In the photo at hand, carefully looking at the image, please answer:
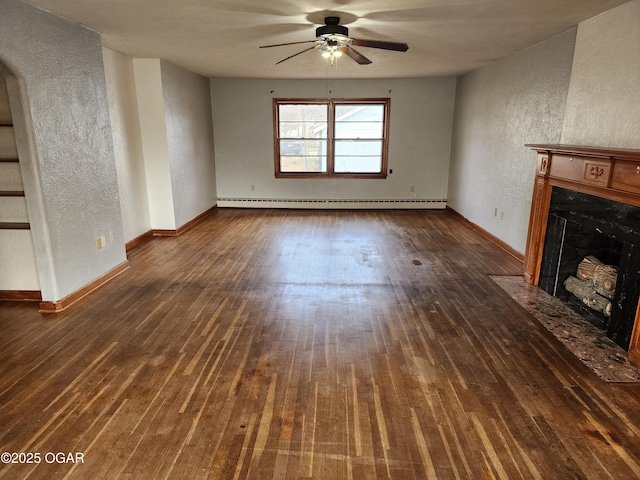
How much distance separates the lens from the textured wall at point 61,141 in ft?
10.1

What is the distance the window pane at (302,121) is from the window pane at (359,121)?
0.30 metres

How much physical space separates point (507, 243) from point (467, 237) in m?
0.80

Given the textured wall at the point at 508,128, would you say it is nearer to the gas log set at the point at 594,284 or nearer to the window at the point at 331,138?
the gas log set at the point at 594,284

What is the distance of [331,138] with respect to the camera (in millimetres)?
7789

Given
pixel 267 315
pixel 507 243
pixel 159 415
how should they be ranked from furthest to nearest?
pixel 507 243, pixel 267 315, pixel 159 415

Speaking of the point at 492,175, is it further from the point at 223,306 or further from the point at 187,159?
the point at 187,159

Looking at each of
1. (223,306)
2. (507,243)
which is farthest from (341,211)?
(223,306)

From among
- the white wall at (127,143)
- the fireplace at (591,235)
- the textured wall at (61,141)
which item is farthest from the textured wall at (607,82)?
the white wall at (127,143)

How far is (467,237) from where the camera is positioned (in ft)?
19.7

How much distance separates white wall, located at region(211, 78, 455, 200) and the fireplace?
13.0 feet

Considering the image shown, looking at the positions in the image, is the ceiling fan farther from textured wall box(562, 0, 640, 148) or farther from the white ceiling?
textured wall box(562, 0, 640, 148)

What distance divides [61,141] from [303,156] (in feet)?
16.3

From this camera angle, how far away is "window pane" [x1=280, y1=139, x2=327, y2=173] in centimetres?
790

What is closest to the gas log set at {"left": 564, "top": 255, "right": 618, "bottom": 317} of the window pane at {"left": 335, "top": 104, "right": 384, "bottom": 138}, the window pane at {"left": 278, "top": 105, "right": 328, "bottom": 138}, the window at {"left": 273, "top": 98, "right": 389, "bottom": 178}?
the window at {"left": 273, "top": 98, "right": 389, "bottom": 178}
